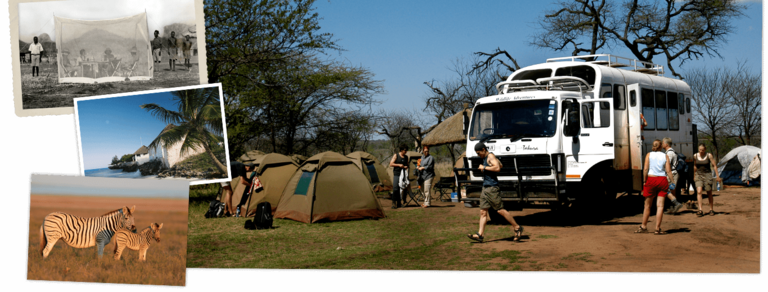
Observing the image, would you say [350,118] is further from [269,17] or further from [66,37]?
[66,37]

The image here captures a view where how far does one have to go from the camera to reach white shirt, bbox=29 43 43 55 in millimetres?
5922

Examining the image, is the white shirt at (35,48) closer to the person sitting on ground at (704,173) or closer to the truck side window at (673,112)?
the person sitting on ground at (704,173)

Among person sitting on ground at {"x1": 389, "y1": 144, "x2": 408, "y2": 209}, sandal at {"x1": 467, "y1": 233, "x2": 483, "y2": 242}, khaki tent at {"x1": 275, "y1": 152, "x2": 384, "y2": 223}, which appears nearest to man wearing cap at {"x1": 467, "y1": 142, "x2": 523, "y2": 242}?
sandal at {"x1": 467, "y1": 233, "x2": 483, "y2": 242}

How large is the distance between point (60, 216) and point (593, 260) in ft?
19.2

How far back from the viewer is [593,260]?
7734 mm

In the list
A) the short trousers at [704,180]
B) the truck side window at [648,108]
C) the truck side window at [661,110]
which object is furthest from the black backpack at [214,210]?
the short trousers at [704,180]

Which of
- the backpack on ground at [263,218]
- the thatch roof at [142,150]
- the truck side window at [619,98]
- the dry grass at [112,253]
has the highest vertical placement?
the truck side window at [619,98]

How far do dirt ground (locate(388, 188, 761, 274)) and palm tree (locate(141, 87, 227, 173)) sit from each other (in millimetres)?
4162

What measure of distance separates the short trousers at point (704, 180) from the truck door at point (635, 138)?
0.89 metres

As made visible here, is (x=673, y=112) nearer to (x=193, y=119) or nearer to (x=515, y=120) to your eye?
(x=515, y=120)

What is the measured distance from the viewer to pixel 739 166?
14000 millimetres

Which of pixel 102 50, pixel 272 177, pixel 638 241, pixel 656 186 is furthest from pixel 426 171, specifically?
pixel 102 50

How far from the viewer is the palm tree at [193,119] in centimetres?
592

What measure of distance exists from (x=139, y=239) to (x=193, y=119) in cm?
134
